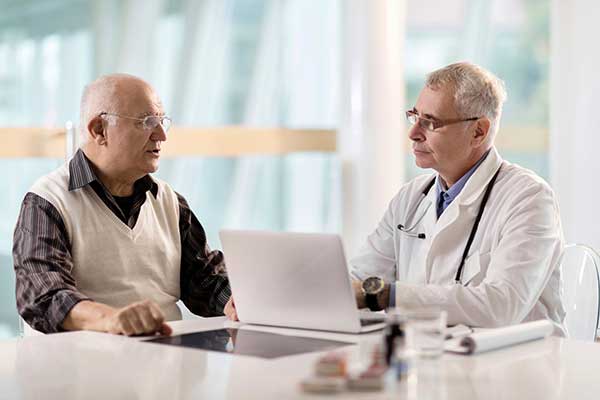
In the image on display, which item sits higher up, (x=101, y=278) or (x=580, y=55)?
(x=580, y=55)

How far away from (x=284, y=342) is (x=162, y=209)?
1009mm

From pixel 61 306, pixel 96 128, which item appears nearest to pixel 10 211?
pixel 96 128

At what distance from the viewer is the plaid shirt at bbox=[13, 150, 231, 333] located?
264 cm

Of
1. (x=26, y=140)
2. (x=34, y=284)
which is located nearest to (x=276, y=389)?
(x=34, y=284)

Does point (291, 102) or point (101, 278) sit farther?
point (291, 102)

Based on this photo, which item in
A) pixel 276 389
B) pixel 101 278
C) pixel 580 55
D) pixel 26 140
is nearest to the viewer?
pixel 276 389

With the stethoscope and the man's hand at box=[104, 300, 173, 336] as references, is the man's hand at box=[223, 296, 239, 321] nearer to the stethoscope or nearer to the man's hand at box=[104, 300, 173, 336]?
the man's hand at box=[104, 300, 173, 336]

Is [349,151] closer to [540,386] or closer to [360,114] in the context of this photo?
[360,114]

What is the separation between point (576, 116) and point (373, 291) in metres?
3.30

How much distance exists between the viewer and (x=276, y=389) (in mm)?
1749

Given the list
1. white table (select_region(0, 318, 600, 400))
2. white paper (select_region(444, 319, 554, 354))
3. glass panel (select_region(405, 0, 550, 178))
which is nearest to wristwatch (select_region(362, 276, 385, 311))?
white table (select_region(0, 318, 600, 400))

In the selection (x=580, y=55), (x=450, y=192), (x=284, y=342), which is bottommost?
(x=284, y=342)

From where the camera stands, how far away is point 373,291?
8.39 feet

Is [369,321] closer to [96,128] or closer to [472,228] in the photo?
[472,228]
